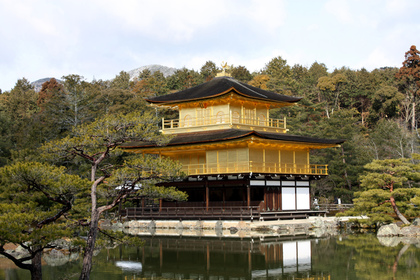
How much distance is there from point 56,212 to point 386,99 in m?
54.7

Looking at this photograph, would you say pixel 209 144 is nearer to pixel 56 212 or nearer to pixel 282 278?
pixel 282 278

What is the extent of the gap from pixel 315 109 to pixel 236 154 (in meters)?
28.8

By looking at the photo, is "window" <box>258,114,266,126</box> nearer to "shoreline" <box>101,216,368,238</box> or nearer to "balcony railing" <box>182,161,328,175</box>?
"balcony railing" <box>182,161,328,175</box>

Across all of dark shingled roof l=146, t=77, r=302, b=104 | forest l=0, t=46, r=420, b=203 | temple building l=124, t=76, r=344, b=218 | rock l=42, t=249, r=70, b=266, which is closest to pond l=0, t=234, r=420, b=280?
rock l=42, t=249, r=70, b=266

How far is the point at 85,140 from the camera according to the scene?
1444 centimetres

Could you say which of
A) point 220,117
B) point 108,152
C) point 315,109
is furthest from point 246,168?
point 315,109

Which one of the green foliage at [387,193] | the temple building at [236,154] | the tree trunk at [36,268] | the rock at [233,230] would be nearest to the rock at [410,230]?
the green foliage at [387,193]

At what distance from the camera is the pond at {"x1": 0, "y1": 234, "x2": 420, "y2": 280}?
1769 centimetres

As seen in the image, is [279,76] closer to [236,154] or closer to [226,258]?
[236,154]

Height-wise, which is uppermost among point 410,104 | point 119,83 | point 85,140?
point 119,83

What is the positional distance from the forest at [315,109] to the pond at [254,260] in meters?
10.8

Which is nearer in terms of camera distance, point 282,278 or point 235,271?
point 282,278

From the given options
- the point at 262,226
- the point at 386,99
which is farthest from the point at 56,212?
the point at 386,99

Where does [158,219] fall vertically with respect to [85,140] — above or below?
below
